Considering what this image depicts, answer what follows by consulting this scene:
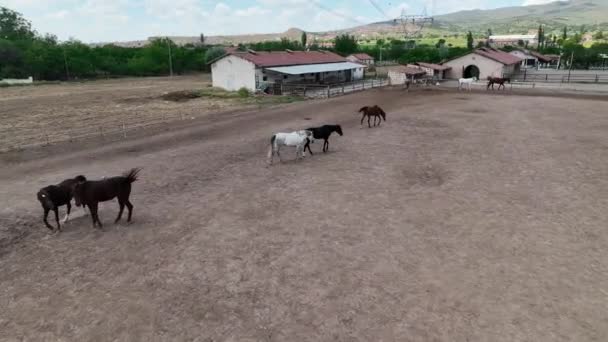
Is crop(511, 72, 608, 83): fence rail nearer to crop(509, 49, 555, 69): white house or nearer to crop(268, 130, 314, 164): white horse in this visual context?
crop(509, 49, 555, 69): white house

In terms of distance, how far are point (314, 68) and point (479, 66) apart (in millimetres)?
19816

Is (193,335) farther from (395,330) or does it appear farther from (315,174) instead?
(315,174)

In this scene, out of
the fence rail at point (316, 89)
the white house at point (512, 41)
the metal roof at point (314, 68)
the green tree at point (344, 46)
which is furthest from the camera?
the white house at point (512, 41)

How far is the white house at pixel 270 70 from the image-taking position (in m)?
36.9

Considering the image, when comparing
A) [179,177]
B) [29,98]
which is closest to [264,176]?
[179,177]

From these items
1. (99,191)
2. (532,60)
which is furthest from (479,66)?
(99,191)

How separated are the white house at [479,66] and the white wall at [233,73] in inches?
1000

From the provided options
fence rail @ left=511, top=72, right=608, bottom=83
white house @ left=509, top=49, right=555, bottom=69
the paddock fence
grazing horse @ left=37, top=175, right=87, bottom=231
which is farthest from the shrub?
white house @ left=509, top=49, right=555, bottom=69

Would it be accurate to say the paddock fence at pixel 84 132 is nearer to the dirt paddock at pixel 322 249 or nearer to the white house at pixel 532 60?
the dirt paddock at pixel 322 249

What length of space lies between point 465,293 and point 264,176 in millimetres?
7730

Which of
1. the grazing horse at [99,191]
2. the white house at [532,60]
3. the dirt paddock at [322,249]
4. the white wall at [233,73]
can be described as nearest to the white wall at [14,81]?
the white wall at [233,73]

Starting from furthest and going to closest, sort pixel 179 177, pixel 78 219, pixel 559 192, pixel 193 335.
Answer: pixel 179 177
pixel 559 192
pixel 78 219
pixel 193 335

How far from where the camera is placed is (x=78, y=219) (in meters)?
9.58

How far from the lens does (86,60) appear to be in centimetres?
6169
